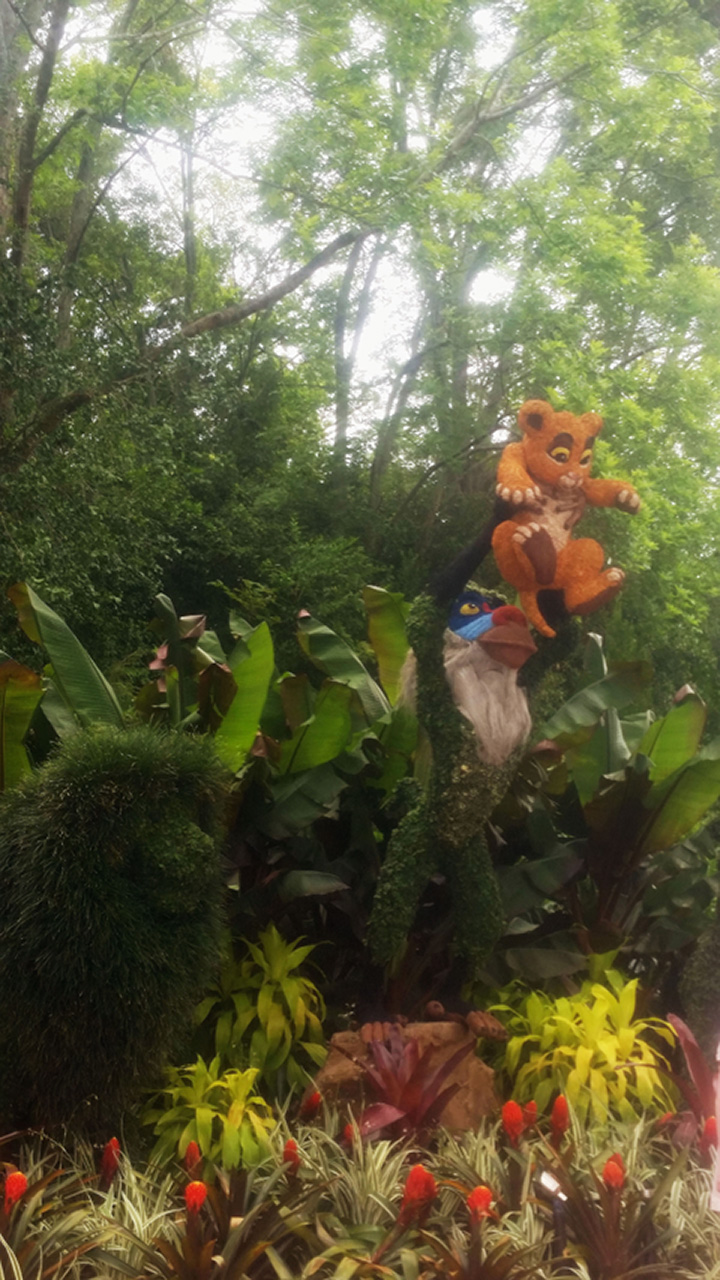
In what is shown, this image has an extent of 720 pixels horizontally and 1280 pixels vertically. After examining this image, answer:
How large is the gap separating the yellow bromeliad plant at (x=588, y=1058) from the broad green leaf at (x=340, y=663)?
1.18 m

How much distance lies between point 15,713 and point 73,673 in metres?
0.25

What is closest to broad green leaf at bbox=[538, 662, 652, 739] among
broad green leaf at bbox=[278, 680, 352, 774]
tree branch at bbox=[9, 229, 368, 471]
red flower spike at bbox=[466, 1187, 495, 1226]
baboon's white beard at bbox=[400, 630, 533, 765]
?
baboon's white beard at bbox=[400, 630, 533, 765]

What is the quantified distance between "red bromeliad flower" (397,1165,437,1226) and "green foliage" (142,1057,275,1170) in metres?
0.50

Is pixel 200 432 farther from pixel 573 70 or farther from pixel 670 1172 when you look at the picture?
pixel 670 1172

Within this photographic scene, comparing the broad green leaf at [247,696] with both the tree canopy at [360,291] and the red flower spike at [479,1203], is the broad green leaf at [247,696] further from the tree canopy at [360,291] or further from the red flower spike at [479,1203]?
the tree canopy at [360,291]

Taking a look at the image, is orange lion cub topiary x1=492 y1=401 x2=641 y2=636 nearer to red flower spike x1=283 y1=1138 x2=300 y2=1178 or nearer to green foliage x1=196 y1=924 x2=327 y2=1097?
green foliage x1=196 y1=924 x2=327 y2=1097

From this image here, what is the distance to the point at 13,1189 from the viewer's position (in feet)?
6.66

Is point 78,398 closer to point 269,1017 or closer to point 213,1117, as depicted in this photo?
point 269,1017

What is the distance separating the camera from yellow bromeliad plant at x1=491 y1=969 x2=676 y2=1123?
278 cm

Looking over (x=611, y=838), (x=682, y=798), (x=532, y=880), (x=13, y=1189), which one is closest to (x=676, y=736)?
(x=682, y=798)

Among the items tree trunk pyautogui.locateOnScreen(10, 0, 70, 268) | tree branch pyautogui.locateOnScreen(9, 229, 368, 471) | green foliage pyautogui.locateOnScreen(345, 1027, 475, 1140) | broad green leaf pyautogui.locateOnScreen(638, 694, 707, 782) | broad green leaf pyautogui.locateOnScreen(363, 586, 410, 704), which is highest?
tree trunk pyautogui.locateOnScreen(10, 0, 70, 268)

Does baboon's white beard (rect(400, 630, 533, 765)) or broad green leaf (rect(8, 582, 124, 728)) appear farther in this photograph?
broad green leaf (rect(8, 582, 124, 728))

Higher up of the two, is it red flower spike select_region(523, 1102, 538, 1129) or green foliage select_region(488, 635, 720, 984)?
green foliage select_region(488, 635, 720, 984)

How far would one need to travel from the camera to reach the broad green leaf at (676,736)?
360cm
